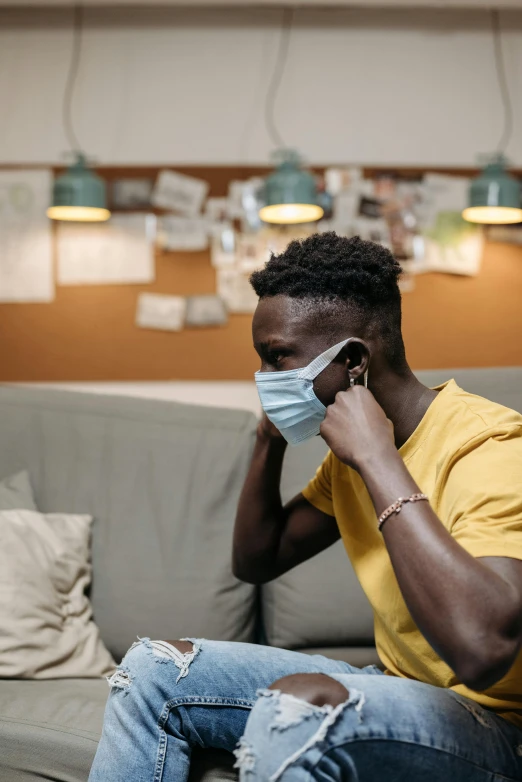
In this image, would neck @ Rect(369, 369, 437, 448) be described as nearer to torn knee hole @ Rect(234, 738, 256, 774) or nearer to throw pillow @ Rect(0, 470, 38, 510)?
torn knee hole @ Rect(234, 738, 256, 774)

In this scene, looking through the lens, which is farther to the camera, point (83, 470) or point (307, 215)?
point (307, 215)

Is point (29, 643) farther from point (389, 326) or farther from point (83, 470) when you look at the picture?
point (389, 326)

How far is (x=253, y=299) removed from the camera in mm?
3111

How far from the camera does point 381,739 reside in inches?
34.1

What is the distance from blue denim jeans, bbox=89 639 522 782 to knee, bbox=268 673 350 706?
0.01 meters

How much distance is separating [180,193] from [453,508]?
8.04 feet

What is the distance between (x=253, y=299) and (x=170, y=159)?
0.68 metres

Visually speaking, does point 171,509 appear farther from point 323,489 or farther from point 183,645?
point 183,645

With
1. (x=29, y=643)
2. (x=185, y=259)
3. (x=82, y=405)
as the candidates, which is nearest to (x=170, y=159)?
(x=185, y=259)

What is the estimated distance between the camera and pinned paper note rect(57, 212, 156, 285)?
10.2 ft

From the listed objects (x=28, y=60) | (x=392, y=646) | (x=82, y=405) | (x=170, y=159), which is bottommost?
(x=392, y=646)

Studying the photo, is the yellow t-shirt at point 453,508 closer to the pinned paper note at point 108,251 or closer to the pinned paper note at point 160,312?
the pinned paper note at point 160,312

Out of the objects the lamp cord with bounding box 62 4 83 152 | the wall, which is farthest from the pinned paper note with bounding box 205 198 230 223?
the lamp cord with bounding box 62 4 83 152

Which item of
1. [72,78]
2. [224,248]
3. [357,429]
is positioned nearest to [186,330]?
[224,248]
